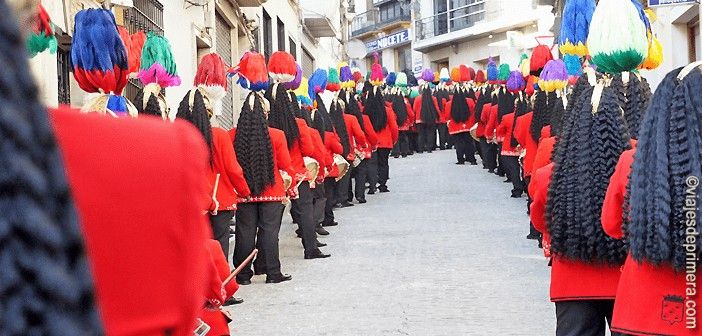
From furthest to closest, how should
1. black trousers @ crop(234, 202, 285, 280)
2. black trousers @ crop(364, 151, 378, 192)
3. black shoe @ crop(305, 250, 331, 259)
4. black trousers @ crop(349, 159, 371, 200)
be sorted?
1. black trousers @ crop(364, 151, 378, 192)
2. black trousers @ crop(349, 159, 371, 200)
3. black shoe @ crop(305, 250, 331, 259)
4. black trousers @ crop(234, 202, 285, 280)

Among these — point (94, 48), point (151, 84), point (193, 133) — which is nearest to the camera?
point (193, 133)

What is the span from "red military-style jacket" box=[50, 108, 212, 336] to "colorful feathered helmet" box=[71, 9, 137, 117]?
147 inches

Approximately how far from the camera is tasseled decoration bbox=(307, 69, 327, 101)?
14.1 metres

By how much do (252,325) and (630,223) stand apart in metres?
4.19

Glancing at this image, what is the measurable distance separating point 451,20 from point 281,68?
37742 mm

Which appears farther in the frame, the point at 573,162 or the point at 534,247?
the point at 534,247

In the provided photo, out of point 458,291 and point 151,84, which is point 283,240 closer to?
point 458,291

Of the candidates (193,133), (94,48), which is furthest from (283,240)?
(193,133)

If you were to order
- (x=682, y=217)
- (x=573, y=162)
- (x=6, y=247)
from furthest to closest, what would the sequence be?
(x=573, y=162) < (x=682, y=217) < (x=6, y=247)

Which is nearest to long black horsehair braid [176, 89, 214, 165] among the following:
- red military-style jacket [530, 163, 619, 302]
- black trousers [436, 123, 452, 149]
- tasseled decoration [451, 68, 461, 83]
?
red military-style jacket [530, 163, 619, 302]

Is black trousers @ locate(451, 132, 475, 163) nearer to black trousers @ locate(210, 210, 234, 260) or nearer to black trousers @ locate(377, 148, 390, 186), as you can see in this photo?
black trousers @ locate(377, 148, 390, 186)

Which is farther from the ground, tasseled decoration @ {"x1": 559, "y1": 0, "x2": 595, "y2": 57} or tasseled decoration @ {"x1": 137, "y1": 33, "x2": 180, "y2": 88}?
tasseled decoration @ {"x1": 559, "y1": 0, "x2": 595, "y2": 57}

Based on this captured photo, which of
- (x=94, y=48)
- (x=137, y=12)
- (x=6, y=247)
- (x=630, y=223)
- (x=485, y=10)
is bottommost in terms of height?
(x=630, y=223)

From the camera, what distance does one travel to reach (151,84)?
6.84 meters
